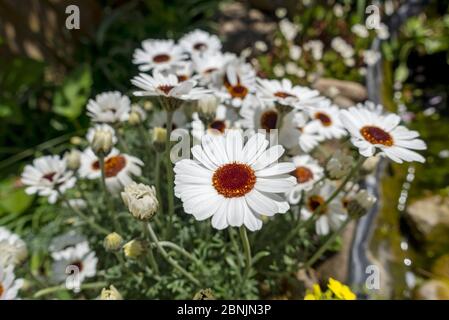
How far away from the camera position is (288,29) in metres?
2.72

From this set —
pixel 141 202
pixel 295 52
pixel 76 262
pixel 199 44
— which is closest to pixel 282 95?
pixel 141 202

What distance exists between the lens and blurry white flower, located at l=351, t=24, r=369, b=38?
2.73 metres

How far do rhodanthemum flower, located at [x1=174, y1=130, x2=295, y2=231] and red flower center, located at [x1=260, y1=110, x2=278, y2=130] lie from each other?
0.28 metres

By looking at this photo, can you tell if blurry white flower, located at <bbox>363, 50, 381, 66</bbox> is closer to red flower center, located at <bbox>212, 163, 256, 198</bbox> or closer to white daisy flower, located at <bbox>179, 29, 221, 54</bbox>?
white daisy flower, located at <bbox>179, 29, 221, 54</bbox>

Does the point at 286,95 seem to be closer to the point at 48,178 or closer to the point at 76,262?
the point at 48,178

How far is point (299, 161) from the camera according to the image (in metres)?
1.44

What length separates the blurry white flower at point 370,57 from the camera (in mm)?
2516

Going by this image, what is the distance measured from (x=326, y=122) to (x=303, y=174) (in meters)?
0.22

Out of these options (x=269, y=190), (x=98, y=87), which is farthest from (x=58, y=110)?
(x=269, y=190)

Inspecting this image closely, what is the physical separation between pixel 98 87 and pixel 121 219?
1.42 m

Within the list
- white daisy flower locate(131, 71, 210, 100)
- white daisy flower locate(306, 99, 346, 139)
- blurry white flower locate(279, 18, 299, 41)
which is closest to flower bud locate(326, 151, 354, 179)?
white daisy flower locate(306, 99, 346, 139)

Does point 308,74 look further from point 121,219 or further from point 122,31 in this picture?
point 121,219

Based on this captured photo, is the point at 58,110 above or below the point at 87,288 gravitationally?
above
